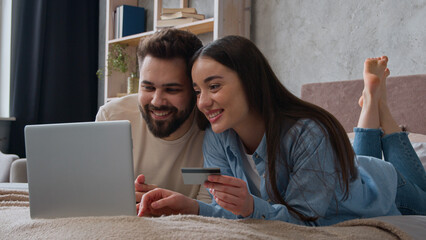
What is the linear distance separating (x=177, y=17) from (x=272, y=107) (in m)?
1.88

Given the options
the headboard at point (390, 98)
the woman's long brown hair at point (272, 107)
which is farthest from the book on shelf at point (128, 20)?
the woman's long brown hair at point (272, 107)

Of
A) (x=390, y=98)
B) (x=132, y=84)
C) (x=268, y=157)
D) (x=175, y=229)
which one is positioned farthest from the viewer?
(x=132, y=84)

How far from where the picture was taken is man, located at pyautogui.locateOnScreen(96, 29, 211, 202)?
164cm

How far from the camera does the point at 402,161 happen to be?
70.7 inches

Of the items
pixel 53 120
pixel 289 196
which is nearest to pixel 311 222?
pixel 289 196

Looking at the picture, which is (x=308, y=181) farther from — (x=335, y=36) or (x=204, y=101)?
(x=335, y=36)

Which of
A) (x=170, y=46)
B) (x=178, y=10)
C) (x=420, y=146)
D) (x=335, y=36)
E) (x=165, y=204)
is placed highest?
(x=178, y=10)

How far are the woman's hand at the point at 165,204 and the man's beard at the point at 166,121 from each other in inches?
17.5

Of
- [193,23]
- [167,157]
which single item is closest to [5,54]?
[193,23]

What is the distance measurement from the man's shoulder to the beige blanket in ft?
2.38

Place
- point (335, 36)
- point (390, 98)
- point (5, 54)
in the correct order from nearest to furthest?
point (390, 98), point (335, 36), point (5, 54)

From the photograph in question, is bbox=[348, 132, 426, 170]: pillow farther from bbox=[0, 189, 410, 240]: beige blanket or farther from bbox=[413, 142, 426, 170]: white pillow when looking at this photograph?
bbox=[0, 189, 410, 240]: beige blanket

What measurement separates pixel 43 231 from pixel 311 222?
702mm

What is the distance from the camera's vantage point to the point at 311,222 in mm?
1236
